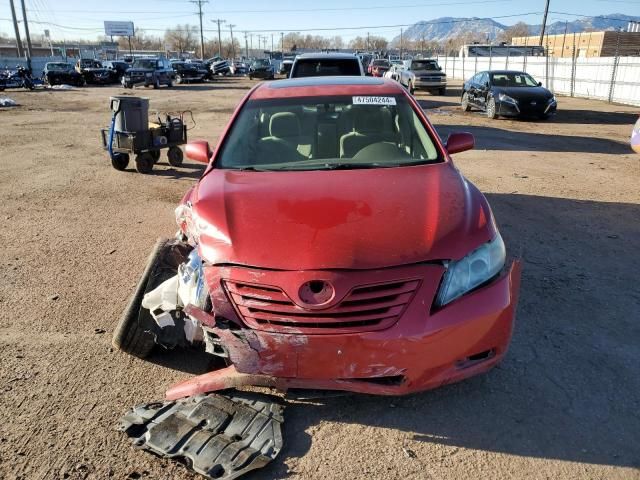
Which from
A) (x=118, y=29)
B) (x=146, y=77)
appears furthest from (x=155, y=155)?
(x=118, y=29)

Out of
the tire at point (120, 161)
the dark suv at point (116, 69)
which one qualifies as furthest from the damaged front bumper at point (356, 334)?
the dark suv at point (116, 69)

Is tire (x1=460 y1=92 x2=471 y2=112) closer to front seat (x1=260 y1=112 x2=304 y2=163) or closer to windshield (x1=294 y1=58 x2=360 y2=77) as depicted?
windshield (x1=294 y1=58 x2=360 y2=77)

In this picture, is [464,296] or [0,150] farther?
[0,150]

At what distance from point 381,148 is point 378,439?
2116 millimetres

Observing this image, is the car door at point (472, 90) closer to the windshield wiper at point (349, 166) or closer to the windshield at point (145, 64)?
the windshield wiper at point (349, 166)

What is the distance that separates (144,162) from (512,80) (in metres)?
12.7

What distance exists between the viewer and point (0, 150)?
1107 centimetres

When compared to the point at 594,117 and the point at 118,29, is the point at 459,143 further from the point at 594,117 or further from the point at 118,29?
the point at 118,29

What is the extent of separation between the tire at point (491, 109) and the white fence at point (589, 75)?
7.80m

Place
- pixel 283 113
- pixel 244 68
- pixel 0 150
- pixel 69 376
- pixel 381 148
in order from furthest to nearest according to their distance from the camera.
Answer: pixel 244 68, pixel 0 150, pixel 283 113, pixel 381 148, pixel 69 376

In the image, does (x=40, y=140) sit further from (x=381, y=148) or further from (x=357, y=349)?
(x=357, y=349)

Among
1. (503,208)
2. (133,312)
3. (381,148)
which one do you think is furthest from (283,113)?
(503,208)

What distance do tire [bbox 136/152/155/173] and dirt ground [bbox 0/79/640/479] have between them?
151cm

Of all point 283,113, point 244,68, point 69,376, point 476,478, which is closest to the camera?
point 476,478
